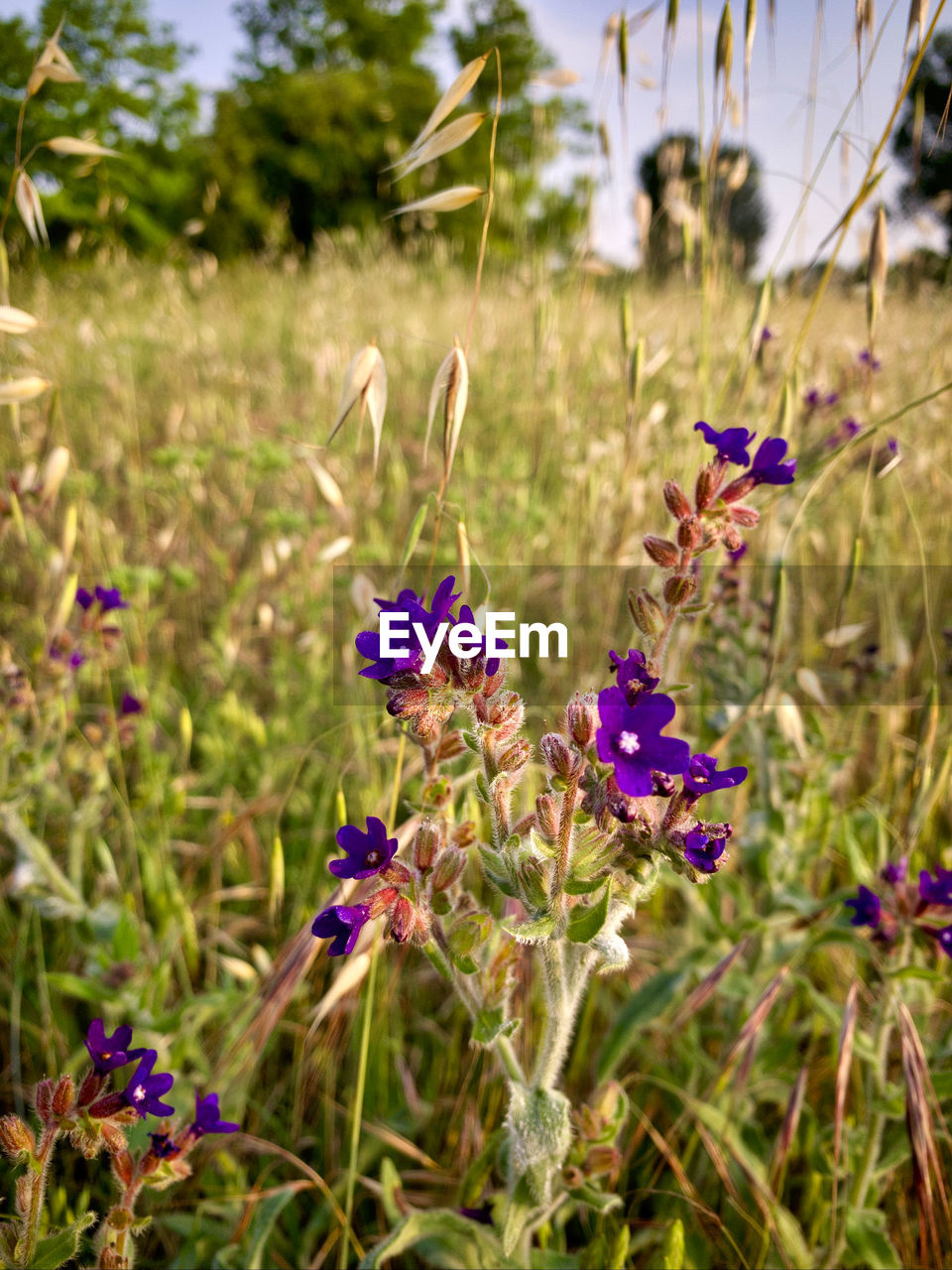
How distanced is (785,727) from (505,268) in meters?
6.94

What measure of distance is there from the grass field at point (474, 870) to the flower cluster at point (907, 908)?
0.10 meters

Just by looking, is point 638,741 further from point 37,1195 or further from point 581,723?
point 37,1195

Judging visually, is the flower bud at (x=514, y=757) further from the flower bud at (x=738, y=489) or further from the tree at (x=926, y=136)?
the tree at (x=926, y=136)

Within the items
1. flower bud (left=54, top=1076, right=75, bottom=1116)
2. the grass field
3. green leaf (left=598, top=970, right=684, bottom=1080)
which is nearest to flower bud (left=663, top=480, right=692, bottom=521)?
the grass field

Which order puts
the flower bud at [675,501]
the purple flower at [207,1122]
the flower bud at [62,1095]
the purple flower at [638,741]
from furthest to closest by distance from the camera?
the purple flower at [207,1122] → the flower bud at [675,501] → the flower bud at [62,1095] → the purple flower at [638,741]

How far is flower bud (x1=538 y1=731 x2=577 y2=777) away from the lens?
3.70 ft

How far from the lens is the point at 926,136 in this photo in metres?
6.52

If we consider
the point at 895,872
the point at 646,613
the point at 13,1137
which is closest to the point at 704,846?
the point at 646,613

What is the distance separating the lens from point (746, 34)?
149cm

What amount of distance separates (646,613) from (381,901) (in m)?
0.63

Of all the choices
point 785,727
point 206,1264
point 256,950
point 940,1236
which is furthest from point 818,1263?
point 256,950

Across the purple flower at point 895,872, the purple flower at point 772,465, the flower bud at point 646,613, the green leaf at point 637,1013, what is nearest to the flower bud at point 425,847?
the flower bud at point 646,613

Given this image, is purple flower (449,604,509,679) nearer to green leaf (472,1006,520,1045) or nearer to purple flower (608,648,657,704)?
purple flower (608,648,657,704)

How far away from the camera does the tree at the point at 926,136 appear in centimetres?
183
